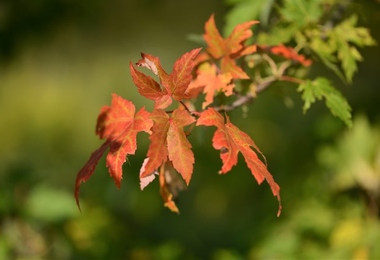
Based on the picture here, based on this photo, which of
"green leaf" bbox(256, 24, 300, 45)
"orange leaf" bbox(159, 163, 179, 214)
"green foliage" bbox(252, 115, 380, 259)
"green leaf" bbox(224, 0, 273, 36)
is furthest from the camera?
"green foliage" bbox(252, 115, 380, 259)

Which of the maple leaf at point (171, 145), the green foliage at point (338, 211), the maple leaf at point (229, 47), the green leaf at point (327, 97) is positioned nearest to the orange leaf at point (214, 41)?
the maple leaf at point (229, 47)

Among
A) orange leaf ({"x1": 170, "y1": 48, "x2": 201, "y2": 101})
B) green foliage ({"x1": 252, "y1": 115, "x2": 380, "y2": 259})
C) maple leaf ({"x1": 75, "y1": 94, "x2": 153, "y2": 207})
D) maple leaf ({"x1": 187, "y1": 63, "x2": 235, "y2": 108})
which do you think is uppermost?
orange leaf ({"x1": 170, "y1": 48, "x2": 201, "y2": 101})

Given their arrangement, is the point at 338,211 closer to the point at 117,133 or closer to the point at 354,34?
the point at 354,34

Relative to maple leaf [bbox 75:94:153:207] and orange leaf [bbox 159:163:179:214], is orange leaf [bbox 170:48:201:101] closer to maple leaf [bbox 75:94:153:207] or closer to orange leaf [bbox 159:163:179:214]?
maple leaf [bbox 75:94:153:207]

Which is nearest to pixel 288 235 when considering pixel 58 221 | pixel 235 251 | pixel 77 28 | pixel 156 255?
pixel 235 251

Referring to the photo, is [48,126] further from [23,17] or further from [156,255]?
[156,255]

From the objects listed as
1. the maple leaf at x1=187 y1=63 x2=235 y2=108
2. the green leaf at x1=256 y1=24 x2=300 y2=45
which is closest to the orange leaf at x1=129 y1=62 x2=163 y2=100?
the maple leaf at x1=187 y1=63 x2=235 y2=108
